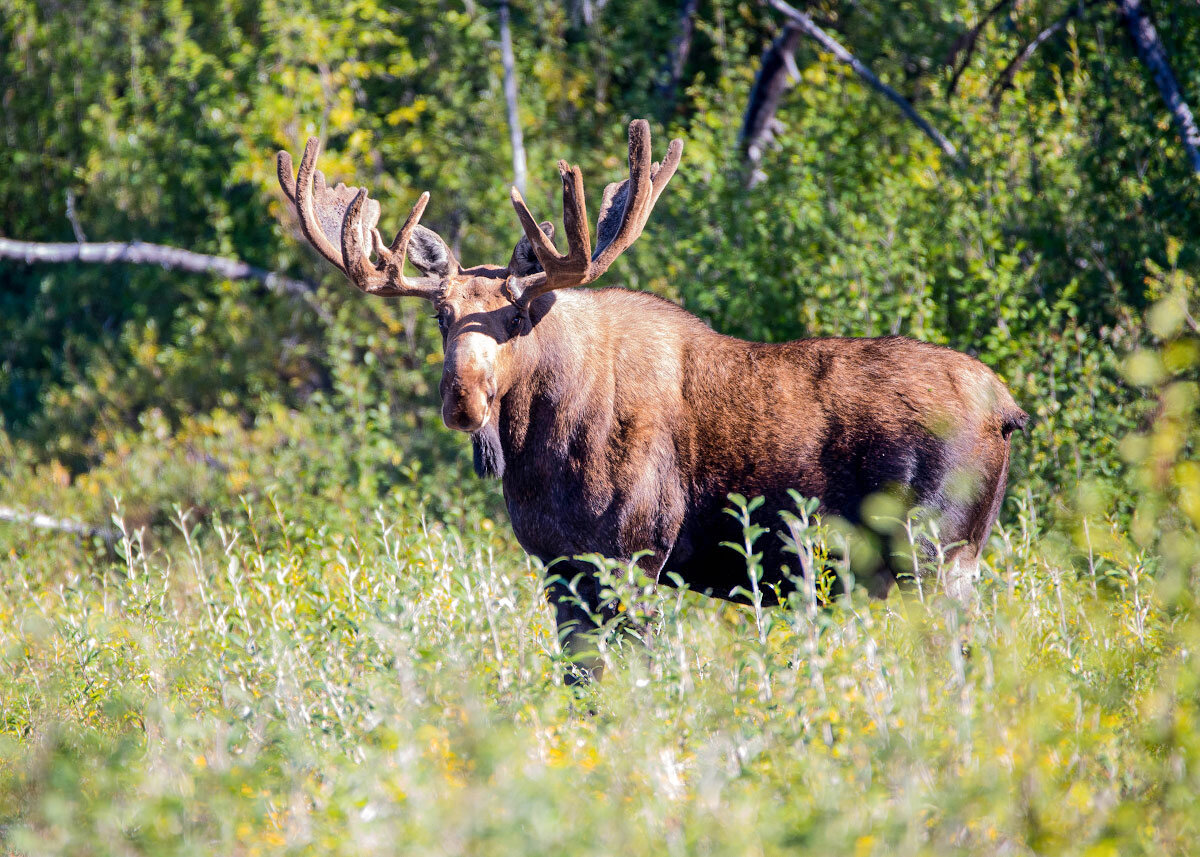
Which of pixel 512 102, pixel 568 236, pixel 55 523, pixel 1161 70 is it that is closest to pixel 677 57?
pixel 512 102

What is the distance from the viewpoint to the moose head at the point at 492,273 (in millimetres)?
4766

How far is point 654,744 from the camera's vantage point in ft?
9.89

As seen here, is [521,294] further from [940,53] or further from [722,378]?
[940,53]

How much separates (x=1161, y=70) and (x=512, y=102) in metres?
5.57

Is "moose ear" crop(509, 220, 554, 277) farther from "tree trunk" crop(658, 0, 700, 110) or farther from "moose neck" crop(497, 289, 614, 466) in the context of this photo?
"tree trunk" crop(658, 0, 700, 110)

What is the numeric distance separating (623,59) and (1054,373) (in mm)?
5662

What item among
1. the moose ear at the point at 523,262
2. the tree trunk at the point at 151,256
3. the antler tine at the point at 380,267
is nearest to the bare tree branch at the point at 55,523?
the tree trunk at the point at 151,256

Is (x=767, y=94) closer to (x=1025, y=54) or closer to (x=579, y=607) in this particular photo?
(x=1025, y=54)

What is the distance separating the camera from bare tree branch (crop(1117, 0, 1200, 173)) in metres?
7.70

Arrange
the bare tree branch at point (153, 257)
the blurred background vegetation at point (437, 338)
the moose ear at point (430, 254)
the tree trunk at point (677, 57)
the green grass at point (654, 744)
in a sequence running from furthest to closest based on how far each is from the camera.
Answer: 1. the bare tree branch at point (153, 257)
2. the tree trunk at point (677, 57)
3. the moose ear at point (430, 254)
4. the blurred background vegetation at point (437, 338)
5. the green grass at point (654, 744)

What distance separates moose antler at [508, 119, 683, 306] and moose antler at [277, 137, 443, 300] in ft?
1.44

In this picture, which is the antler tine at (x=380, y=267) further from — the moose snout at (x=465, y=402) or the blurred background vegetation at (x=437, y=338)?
the blurred background vegetation at (x=437, y=338)

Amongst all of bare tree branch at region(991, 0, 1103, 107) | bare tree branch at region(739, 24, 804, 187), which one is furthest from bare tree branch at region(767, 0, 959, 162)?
bare tree branch at region(991, 0, 1103, 107)

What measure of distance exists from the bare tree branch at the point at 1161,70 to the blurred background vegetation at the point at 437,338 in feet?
0.51
